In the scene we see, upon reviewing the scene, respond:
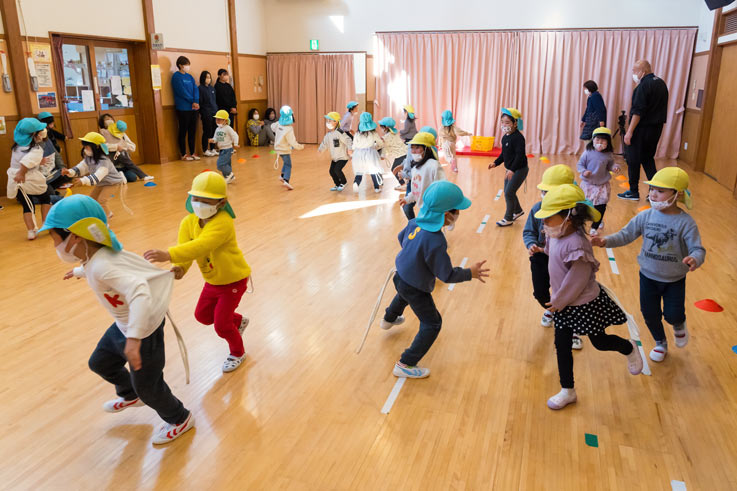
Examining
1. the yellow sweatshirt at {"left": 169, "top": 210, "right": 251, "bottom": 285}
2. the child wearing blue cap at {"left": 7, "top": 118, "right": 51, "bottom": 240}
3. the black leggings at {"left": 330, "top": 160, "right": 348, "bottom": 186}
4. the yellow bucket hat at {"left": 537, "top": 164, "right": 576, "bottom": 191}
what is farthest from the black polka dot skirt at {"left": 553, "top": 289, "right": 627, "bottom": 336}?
the black leggings at {"left": 330, "top": 160, "right": 348, "bottom": 186}

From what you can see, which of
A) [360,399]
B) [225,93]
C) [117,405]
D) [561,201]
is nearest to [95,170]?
[117,405]

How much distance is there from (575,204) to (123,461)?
2.45m

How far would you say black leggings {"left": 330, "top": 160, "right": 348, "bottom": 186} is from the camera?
819cm

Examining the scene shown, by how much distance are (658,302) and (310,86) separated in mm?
11289

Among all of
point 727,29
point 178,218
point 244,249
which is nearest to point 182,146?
point 178,218

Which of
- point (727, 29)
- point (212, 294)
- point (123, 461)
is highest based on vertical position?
point (727, 29)

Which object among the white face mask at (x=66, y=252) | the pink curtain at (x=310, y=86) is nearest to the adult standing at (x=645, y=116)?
the white face mask at (x=66, y=252)

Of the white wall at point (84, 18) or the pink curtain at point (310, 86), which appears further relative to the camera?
the pink curtain at point (310, 86)

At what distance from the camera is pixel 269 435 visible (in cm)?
272

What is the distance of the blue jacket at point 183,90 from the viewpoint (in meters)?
10.4

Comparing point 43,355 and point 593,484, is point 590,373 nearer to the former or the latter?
point 593,484

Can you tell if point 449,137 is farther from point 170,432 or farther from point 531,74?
point 170,432

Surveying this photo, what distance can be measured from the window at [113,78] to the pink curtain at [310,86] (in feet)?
14.1

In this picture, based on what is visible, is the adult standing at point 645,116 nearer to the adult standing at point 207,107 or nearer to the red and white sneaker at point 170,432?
the red and white sneaker at point 170,432
